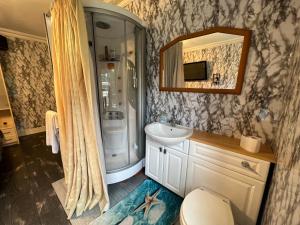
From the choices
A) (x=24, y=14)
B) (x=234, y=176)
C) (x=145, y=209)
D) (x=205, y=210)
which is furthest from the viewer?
(x=24, y=14)

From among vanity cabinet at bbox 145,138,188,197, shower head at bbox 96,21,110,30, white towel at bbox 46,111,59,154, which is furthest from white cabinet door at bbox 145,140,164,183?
shower head at bbox 96,21,110,30

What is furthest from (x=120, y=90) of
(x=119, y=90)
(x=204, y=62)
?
(x=204, y=62)

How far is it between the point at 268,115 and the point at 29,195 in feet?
8.77

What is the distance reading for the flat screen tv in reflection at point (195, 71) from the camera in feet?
4.83

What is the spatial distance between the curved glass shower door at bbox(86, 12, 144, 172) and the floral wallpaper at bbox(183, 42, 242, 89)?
2.67ft

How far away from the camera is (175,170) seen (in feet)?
4.95

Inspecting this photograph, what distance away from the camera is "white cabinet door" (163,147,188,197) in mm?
1438

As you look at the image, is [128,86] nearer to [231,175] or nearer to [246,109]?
[246,109]

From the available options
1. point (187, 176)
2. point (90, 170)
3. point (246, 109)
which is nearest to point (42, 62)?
point (90, 170)

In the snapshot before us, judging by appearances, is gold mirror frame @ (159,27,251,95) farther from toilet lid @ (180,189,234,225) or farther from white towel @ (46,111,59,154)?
white towel @ (46,111,59,154)

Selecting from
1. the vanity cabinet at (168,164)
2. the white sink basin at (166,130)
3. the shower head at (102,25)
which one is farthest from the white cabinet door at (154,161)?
the shower head at (102,25)

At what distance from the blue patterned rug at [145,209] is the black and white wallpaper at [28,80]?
11.0 feet

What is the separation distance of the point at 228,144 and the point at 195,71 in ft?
2.75

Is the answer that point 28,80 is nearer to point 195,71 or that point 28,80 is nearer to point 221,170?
point 195,71
